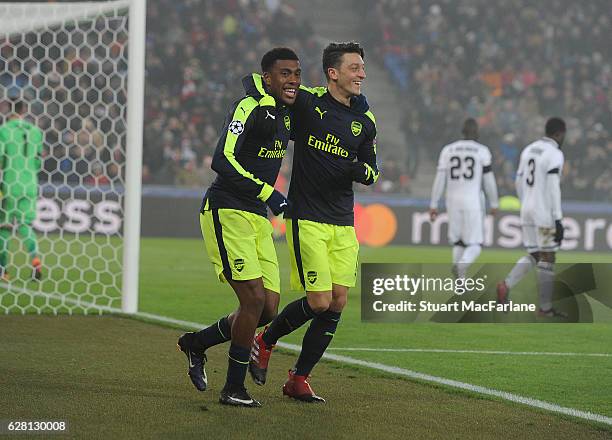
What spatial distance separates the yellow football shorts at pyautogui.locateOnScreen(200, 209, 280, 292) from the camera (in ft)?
18.8

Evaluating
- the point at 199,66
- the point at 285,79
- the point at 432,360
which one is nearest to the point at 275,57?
the point at 285,79

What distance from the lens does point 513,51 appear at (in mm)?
28000

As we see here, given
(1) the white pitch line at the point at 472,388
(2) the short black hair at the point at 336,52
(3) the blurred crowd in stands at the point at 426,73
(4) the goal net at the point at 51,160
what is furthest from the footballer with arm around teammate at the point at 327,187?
(3) the blurred crowd in stands at the point at 426,73

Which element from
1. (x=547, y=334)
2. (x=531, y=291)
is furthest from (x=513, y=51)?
(x=547, y=334)

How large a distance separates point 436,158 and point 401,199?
417 centimetres

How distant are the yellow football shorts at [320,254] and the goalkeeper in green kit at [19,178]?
6.44m

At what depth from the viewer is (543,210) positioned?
11.2 meters

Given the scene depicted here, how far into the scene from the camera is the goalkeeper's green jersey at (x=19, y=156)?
11914 mm

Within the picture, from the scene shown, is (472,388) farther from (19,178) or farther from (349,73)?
(19,178)

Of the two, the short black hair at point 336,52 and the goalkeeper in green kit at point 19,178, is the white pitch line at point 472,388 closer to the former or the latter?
the short black hair at point 336,52

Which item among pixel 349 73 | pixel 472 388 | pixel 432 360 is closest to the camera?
pixel 349 73

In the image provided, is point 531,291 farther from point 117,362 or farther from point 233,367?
point 233,367

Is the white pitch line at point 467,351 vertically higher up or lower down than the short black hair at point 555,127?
lower down

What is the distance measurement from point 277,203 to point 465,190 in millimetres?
7368
